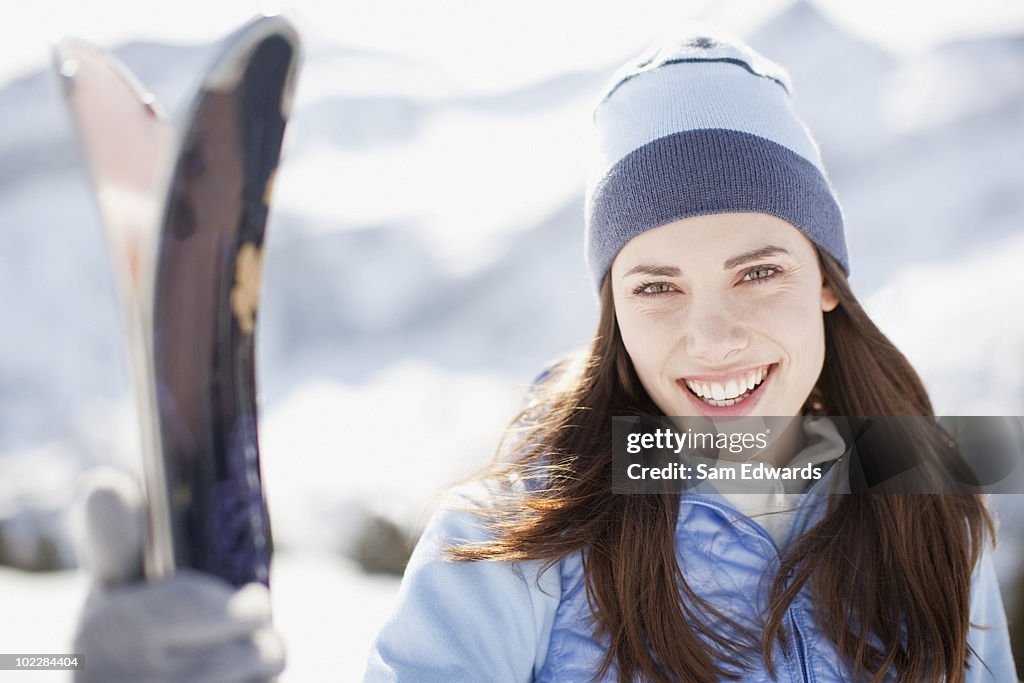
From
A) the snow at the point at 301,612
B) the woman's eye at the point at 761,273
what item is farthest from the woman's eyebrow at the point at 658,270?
the snow at the point at 301,612

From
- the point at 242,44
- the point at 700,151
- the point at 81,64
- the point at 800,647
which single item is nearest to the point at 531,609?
the point at 800,647

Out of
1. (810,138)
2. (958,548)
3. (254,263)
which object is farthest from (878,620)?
(254,263)

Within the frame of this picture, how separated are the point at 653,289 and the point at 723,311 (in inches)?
4.6

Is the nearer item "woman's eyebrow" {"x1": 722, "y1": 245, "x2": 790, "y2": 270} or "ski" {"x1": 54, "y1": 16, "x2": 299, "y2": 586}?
"woman's eyebrow" {"x1": 722, "y1": 245, "x2": 790, "y2": 270}

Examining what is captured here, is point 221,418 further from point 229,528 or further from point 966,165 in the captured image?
point 966,165

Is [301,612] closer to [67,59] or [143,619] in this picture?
[143,619]

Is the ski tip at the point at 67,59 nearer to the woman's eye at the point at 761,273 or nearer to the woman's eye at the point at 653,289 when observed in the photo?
the woman's eye at the point at 653,289

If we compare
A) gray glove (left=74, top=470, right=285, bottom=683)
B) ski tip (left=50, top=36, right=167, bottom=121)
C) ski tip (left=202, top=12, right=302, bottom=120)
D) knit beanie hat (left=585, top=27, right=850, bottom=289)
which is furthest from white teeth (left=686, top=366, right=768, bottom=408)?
ski tip (left=50, top=36, right=167, bottom=121)

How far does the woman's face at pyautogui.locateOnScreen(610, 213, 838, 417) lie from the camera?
1.18 metres

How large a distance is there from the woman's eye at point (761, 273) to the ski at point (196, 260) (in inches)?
40.9

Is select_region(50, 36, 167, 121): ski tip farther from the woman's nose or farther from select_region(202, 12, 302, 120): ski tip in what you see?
the woman's nose

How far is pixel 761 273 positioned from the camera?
4.00 feet

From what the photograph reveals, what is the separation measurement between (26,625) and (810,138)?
8.17 ft

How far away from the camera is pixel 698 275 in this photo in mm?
1180
